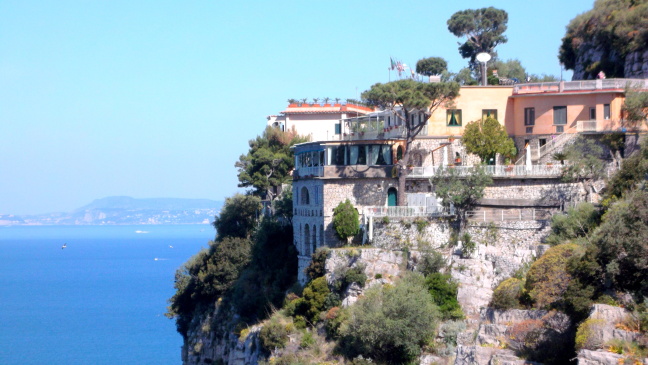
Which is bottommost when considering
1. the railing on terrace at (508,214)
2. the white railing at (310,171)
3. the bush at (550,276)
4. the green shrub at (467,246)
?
the bush at (550,276)

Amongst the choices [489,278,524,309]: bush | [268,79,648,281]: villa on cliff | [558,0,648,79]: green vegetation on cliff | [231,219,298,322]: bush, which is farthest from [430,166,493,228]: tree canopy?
[558,0,648,79]: green vegetation on cliff

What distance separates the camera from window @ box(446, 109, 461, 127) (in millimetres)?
51719

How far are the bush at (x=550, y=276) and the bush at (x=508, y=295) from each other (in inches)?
24.9

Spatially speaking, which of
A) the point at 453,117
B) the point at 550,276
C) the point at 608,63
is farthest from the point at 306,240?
the point at 608,63

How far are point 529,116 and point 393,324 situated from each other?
1611 cm

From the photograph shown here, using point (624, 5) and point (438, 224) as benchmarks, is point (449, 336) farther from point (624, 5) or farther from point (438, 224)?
point (624, 5)

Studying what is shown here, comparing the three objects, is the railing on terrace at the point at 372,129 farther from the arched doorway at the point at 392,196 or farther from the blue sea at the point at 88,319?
the blue sea at the point at 88,319

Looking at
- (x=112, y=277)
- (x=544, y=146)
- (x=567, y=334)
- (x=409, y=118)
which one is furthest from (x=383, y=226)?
(x=112, y=277)

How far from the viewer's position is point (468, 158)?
51344 millimetres

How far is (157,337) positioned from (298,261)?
195 ft

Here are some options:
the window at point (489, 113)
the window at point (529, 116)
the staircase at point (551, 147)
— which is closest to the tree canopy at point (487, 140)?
the staircase at point (551, 147)

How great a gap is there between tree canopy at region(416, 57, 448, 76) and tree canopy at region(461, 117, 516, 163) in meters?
35.3

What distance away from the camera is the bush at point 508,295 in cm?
3953

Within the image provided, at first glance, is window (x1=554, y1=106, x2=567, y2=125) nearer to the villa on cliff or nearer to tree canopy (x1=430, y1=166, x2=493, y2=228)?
the villa on cliff
